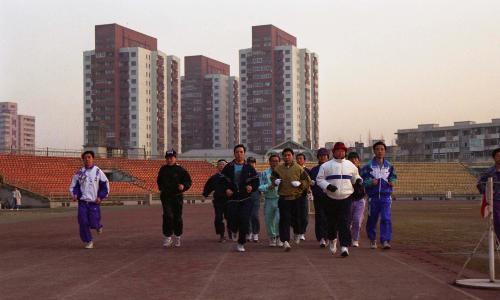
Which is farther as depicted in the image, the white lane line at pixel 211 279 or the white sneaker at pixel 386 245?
the white sneaker at pixel 386 245

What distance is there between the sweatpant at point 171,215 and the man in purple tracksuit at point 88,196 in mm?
1293

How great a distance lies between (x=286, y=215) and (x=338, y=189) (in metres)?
1.30

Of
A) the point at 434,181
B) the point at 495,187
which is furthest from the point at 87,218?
the point at 434,181

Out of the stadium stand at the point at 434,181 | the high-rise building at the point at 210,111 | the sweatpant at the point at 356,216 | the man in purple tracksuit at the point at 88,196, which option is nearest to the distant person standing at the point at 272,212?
the sweatpant at the point at 356,216

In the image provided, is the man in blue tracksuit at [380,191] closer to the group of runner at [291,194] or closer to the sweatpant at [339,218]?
the group of runner at [291,194]

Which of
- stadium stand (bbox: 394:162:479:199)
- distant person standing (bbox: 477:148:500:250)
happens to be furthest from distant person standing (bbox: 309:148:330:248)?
stadium stand (bbox: 394:162:479:199)

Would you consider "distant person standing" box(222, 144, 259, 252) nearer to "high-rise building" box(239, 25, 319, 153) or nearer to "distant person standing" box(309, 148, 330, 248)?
"distant person standing" box(309, 148, 330, 248)

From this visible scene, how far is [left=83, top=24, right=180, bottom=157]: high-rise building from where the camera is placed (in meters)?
128

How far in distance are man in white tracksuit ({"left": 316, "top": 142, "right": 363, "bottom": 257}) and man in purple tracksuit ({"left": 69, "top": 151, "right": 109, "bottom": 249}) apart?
15.5ft

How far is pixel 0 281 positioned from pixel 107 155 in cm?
6749

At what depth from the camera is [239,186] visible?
12195mm

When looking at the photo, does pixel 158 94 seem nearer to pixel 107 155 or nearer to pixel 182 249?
pixel 107 155

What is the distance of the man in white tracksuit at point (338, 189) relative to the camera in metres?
10.9

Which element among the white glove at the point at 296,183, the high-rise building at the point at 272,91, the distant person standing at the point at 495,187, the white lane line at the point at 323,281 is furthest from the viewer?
the high-rise building at the point at 272,91
